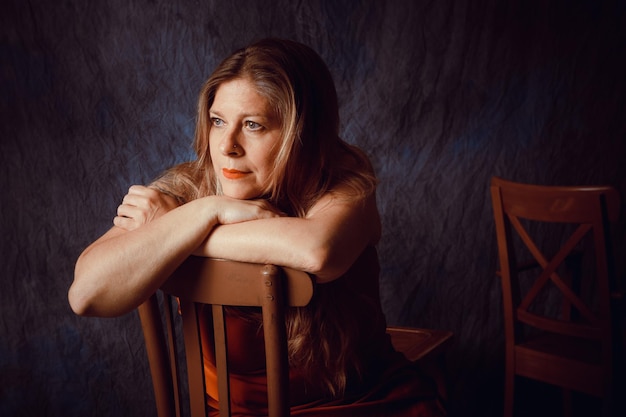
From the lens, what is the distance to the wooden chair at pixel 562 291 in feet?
5.81

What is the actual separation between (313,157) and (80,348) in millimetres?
1447

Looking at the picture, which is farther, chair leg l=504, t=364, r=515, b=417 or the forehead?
chair leg l=504, t=364, r=515, b=417

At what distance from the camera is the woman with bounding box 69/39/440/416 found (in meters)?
1.09

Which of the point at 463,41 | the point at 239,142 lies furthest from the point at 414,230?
the point at 239,142

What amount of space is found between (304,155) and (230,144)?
0.18 m

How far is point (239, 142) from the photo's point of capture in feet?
4.09

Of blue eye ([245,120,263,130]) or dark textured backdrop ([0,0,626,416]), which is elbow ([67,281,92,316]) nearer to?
blue eye ([245,120,263,130])

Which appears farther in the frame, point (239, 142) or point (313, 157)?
point (313, 157)

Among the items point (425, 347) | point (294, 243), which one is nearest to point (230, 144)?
point (294, 243)

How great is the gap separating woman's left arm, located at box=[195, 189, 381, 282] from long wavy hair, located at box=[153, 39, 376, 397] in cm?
16

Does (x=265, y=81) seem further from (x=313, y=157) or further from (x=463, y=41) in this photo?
(x=463, y=41)

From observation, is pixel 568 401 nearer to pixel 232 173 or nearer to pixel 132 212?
pixel 232 173

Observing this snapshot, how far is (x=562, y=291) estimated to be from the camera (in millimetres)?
1955

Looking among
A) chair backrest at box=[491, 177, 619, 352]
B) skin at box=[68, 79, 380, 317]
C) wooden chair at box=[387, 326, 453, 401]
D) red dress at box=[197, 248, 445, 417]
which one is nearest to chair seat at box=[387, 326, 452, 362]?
wooden chair at box=[387, 326, 453, 401]
